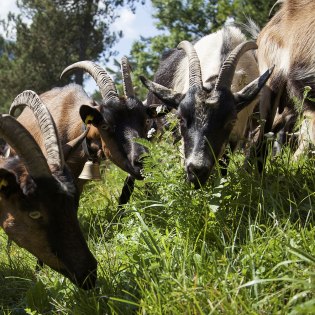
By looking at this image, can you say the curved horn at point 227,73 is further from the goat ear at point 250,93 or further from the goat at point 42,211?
the goat at point 42,211

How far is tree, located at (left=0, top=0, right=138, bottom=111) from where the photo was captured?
2428 cm

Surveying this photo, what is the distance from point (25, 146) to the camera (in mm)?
3854

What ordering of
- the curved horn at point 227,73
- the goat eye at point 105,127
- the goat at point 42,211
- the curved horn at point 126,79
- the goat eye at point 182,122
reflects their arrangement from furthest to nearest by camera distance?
the curved horn at point 126,79
the goat eye at point 105,127
the curved horn at point 227,73
the goat eye at point 182,122
the goat at point 42,211

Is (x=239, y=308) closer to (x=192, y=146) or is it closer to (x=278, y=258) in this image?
(x=278, y=258)

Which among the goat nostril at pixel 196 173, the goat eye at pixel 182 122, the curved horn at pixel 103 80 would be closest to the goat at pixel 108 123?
the curved horn at pixel 103 80

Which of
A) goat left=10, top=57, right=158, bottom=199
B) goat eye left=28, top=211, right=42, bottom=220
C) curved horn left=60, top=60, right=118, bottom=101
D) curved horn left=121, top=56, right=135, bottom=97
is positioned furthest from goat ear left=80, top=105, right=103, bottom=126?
goat eye left=28, top=211, right=42, bottom=220

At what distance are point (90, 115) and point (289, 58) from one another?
234 centimetres

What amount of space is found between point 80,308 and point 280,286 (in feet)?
4.60

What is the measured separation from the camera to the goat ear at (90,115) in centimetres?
575

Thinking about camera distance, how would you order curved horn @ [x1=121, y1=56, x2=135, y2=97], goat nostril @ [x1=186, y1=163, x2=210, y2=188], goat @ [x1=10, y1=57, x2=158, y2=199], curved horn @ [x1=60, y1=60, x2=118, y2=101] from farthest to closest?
curved horn @ [x1=121, y1=56, x2=135, y2=97], curved horn @ [x1=60, y1=60, x2=118, y2=101], goat @ [x1=10, y1=57, x2=158, y2=199], goat nostril @ [x1=186, y1=163, x2=210, y2=188]

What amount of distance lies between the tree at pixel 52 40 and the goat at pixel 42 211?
20.2 meters

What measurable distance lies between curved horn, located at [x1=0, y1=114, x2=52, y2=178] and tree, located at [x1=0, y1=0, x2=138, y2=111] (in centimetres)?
2023

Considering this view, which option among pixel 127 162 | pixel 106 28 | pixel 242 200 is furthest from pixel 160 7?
pixel 242 200

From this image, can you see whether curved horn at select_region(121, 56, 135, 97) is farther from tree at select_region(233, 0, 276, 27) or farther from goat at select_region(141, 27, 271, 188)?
tree at select_region(233, 0, 276, 27)
